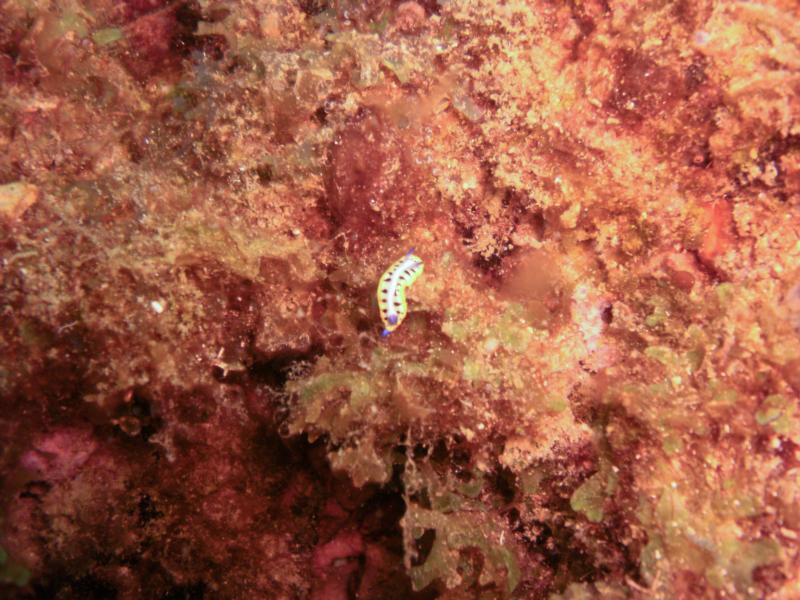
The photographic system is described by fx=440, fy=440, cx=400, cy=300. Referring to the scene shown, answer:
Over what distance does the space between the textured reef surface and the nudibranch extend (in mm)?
100

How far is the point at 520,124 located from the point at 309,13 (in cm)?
173

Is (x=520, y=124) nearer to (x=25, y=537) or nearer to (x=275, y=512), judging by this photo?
(x=275, y=512)

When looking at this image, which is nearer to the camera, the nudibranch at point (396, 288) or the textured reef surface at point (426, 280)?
the textured reef surface at point (426, 280)

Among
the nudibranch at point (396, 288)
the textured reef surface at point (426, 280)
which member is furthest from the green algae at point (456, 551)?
the nudibranch at point (396, 288)

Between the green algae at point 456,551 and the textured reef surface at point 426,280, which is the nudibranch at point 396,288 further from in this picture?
the green algae at point 456,551

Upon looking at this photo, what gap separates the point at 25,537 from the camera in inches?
117

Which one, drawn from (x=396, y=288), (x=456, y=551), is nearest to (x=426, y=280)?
(x=396, y=288)

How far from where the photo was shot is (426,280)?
3.08m

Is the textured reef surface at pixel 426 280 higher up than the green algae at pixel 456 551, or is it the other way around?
the textured reef surface at pixel 426 280

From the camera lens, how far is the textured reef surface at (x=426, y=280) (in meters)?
2.56

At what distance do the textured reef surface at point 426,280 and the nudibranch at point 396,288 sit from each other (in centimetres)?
10

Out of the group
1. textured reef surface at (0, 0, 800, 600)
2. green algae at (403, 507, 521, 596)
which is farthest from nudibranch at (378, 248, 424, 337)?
green algae at (403, 507, 521, 596)

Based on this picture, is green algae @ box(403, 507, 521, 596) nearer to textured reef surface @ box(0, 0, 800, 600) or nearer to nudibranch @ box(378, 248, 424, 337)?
textured reef surface @ box(0, 0, 800, 600)

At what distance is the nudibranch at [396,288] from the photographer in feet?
9.77
